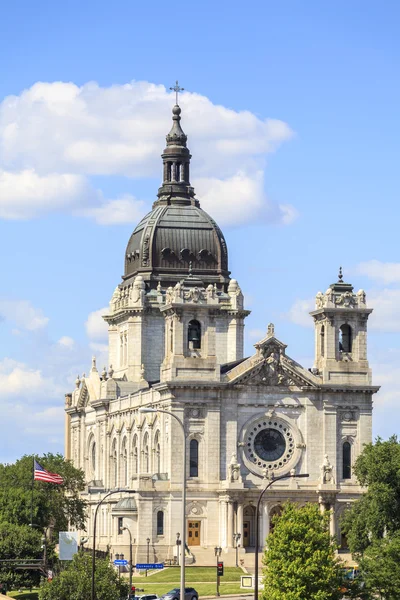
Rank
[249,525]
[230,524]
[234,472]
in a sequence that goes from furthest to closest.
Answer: [249,525]
[234,472]
[230,524]

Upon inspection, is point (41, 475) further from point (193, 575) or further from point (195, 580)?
point (195, 580)

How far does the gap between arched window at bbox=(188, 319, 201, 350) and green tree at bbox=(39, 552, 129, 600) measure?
4160 centimetres

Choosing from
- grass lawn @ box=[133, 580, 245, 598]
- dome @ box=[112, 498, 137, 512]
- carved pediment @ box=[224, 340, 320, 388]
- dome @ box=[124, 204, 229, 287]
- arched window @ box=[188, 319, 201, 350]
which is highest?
dome @ box=[124, 204, 229, 287]

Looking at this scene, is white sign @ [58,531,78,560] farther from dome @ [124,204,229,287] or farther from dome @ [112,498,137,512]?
dome @ [124,204,229,287]

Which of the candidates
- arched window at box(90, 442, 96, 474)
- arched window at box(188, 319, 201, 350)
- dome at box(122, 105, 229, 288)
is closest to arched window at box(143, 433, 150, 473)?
arched window at box(188, 319, 201, 350)

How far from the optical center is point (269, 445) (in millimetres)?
165750

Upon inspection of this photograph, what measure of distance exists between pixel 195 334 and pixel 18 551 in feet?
93.1

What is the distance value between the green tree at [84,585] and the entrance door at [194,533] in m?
36.6

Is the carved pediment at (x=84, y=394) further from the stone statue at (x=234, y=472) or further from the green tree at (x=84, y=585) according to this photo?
the green tree at (x=84, y=585)

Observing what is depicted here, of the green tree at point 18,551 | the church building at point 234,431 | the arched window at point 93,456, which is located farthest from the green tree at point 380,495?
the arched window at point 93,456

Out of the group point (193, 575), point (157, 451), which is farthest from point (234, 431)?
point (193, 575)

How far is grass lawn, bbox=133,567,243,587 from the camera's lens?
14688 centimetres

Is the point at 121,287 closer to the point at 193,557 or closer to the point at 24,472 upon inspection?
the point at 24,472

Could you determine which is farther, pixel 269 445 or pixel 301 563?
pixel 269 445
